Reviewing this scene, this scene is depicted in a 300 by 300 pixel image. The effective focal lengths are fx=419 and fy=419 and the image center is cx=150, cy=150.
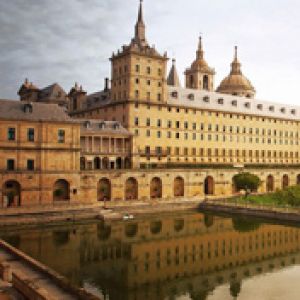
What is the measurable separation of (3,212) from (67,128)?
14.7m

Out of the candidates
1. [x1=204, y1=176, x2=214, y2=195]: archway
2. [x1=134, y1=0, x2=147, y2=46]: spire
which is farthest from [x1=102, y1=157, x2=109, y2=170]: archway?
[x1=134, y1=0, x2=147, y2=46]: spire

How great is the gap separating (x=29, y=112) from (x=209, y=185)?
3482 centimetres

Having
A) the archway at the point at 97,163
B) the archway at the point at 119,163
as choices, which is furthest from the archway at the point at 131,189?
the archway at the point at 97,163

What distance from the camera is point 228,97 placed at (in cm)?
9081

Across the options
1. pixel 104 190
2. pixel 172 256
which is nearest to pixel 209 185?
pixel 104 190

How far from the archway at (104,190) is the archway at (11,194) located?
39.3ft

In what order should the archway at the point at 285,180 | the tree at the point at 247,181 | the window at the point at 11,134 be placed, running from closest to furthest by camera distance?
the window at the point at 11,134
the tree at the point at 247,181
the archway at the point at 285,180

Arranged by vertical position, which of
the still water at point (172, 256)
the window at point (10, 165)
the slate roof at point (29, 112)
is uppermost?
the slate roof at point (29, 112)

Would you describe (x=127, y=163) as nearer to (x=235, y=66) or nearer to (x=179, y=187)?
(x=179, y=187)

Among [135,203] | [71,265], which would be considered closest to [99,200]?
[135,203]

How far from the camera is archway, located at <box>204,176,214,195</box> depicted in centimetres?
7436

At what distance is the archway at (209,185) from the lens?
74.4m

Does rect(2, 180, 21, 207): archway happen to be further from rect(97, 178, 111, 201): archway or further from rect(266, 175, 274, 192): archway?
rect(266, 175, 274, 192): archway

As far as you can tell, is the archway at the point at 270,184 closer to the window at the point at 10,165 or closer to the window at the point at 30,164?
the window at the point at 30,164
